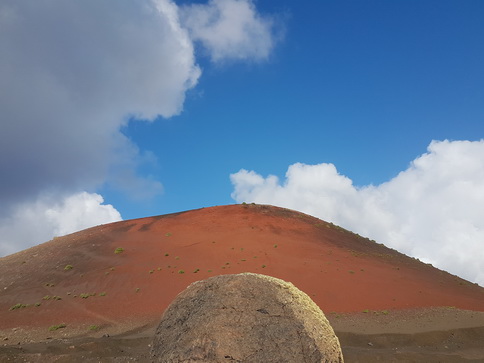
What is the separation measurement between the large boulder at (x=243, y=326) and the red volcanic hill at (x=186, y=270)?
1505 cm

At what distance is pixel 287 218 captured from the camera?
130ft

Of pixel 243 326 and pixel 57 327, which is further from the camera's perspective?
pixel 57 327

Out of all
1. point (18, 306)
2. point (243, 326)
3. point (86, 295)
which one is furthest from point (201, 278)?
point (243, 326)

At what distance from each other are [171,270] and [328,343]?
22.1 meters

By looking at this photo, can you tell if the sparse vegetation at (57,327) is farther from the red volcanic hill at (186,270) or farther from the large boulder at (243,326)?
the large boulder at (243,326)

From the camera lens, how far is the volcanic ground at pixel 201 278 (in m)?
16.0

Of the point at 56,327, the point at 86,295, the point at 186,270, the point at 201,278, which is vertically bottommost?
the point at 56,327

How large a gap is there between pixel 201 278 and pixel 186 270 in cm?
288

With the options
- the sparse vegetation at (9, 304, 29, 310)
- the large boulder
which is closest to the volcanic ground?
the sparse vegetation at (9, 304, 29, 310)

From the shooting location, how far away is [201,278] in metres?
24.2

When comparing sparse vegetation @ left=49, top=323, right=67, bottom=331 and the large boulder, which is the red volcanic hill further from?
the large boulder

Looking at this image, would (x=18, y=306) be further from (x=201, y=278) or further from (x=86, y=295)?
(x=201, y=278)

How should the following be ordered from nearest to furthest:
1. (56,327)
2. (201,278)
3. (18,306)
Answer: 1. (56,327)
2. (18,306)
3. (201,278)

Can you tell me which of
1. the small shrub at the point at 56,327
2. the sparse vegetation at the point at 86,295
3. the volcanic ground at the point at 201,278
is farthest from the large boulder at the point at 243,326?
the sparse vegetation at the point at 86,295
